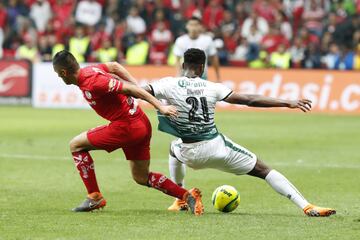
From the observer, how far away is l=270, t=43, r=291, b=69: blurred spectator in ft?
89.2

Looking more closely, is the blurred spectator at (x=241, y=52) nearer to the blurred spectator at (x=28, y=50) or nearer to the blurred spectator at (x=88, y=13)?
the blurred spectator at (x=88, y=13)

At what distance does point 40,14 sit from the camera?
3200cm

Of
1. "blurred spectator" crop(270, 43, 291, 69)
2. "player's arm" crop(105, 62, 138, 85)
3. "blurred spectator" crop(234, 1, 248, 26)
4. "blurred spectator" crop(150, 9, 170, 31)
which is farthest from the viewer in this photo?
"blurred spectator" crop(234, 1, 248, 26)

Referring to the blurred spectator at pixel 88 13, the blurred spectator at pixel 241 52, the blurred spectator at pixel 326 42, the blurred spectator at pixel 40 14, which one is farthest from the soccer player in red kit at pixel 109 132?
A: the blurred spectator at pixel 40 14

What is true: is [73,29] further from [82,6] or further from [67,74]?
[67,74]

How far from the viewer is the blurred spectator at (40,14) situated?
32.0 meters

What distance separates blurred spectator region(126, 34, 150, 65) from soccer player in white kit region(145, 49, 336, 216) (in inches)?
767

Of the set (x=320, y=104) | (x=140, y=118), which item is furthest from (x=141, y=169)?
(x=320, y=104)

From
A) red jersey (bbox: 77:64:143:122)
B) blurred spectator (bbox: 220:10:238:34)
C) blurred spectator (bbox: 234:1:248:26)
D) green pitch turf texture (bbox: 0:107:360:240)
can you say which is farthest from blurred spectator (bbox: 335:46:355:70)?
red jersey (bbox: 77:64:143:122)

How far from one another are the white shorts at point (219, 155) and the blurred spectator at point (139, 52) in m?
19.5

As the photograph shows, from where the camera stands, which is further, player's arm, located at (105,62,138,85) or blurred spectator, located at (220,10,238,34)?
blurred spectator, located at (220,10,238,34)

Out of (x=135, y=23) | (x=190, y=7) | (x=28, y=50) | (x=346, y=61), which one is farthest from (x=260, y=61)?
(x=28, y=50)

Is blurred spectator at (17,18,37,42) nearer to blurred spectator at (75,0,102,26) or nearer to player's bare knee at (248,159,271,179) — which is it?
blurred spectator at (75,0,102,26)

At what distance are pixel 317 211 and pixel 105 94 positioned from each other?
2397 millimetres
